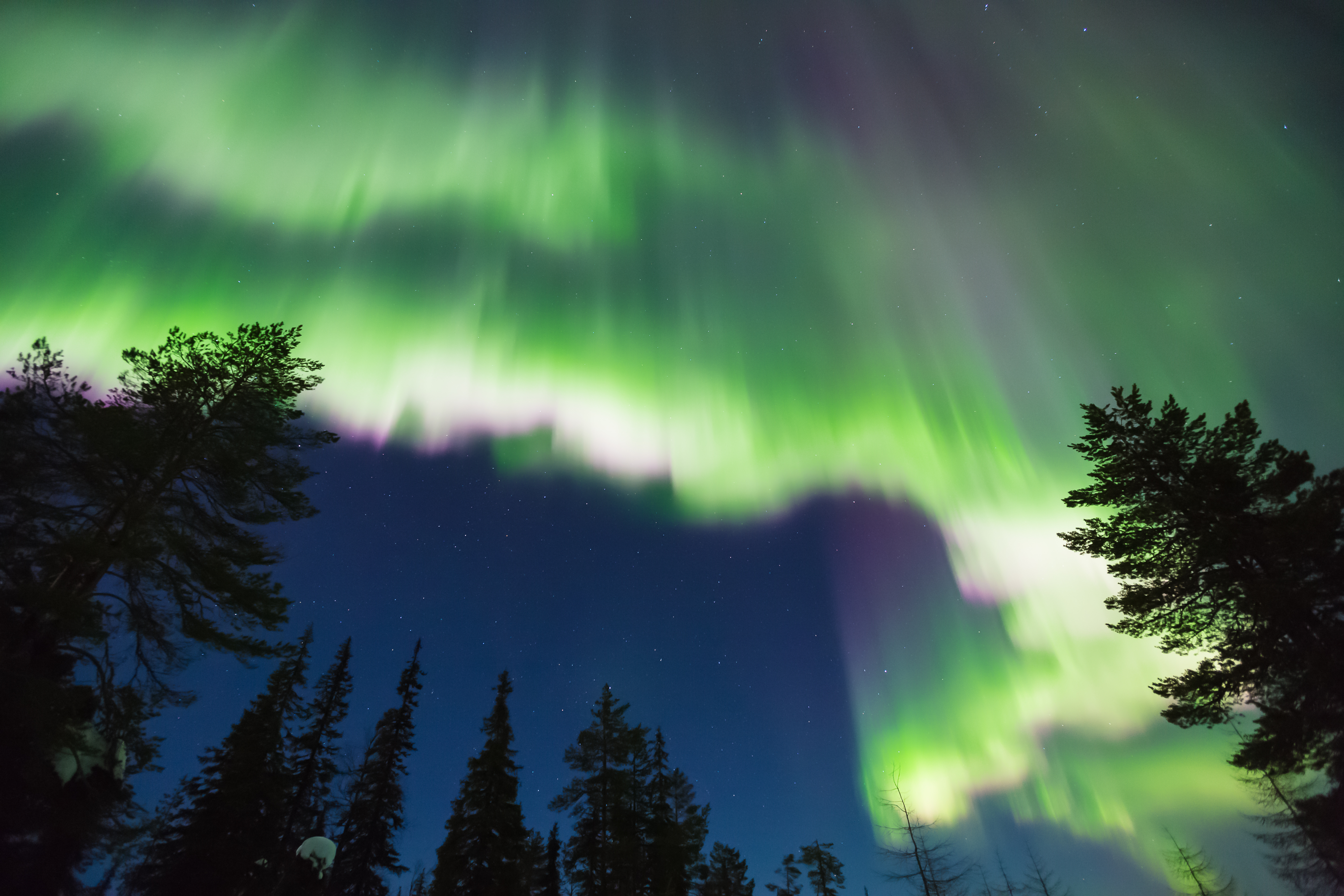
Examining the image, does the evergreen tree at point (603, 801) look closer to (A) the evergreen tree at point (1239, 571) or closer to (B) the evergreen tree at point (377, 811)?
(B) the evergreen tree at point (377, 811)

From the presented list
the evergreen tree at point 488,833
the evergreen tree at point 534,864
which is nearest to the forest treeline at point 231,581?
the evergreen tree at point 488,833

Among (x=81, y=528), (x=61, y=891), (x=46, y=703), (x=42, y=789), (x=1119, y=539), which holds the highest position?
(x=1119, y=539)

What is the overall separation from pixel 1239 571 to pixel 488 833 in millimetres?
27385

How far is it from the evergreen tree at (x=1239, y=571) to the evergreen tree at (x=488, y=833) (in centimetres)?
2416

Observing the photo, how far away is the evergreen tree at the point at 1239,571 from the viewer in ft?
42.4

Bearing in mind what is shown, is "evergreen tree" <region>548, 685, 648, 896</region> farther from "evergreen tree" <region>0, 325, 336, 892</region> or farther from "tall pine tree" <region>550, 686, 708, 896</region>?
"evergreen tree" <region>0, 325, 336, 892</region>

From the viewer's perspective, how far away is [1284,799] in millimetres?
Result: 21062

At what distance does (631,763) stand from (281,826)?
15.3 m

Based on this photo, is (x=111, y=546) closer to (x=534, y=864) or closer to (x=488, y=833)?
(x=488, y=833)

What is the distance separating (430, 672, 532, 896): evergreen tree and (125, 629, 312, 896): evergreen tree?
6.58 m

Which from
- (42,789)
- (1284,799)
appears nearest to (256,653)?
(42,789)

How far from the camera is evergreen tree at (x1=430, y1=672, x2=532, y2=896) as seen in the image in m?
23.6

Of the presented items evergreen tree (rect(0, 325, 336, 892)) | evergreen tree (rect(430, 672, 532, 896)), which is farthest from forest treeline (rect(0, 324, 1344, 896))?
evergreen tree (rect(430, 672, 532, 896))

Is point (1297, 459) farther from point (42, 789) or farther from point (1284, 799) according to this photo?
point (42, 789)
